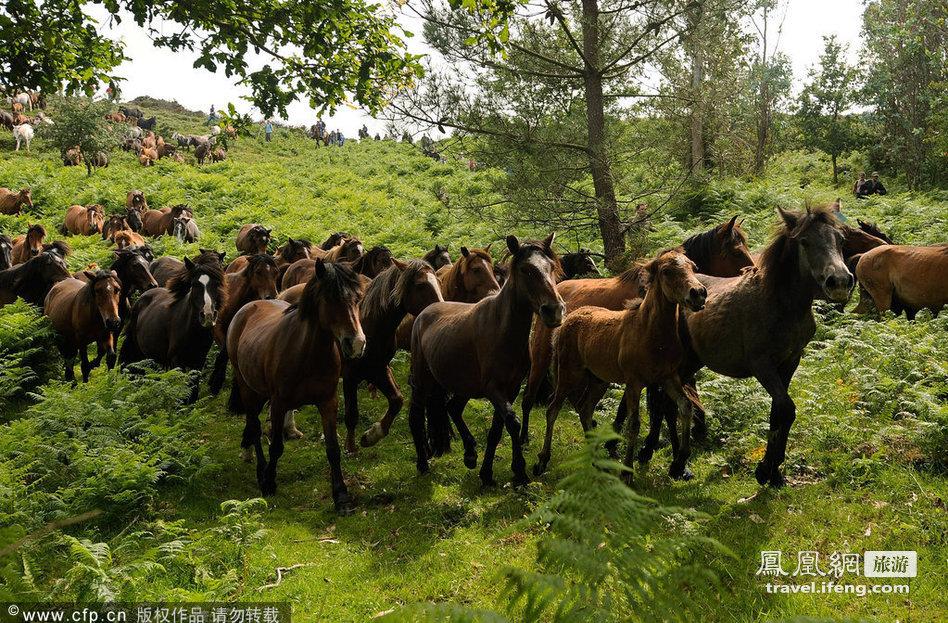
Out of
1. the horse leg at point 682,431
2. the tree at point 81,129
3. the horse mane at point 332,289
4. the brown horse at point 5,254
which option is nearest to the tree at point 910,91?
the horse leg at point 682,431

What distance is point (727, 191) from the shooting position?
21422 millimetres

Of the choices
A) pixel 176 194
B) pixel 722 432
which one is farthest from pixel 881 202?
pixel 176 194

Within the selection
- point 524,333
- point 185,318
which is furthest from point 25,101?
point 524,333

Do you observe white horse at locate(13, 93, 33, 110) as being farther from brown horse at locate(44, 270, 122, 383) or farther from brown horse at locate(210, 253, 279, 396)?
brown horse at locate(210, 253, 279, 396)

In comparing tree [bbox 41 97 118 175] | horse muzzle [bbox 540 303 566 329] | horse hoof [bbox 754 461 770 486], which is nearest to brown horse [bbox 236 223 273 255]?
horse muzzle [bbox 540 303 566 329]

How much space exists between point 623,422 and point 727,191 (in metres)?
16.0

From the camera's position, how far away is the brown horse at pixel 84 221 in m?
23.3

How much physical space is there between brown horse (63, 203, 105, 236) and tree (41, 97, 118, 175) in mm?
10418

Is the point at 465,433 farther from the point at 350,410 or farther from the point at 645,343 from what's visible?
the point at 645,343

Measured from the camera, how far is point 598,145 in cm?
1185

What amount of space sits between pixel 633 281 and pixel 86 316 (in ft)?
32.3

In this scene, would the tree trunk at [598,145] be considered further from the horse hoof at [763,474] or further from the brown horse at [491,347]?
the horse hoof at [763,474]

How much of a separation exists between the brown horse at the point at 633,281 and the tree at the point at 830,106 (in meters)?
27.2

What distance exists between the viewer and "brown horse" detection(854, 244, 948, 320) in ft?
32.6
